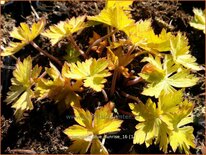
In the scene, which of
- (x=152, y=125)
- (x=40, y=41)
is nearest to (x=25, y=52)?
(x=40, y=41)

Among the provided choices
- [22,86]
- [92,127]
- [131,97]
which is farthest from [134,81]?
[22,86]

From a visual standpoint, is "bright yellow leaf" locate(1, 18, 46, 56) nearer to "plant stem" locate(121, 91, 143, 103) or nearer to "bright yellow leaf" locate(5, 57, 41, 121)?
"bright yellow leaf" locate(5, 57, 41, 121)

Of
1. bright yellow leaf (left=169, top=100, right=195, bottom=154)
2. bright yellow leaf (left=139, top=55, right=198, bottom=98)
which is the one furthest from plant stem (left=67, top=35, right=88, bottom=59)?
bright yellow leaf (left=169, top=100, right=195, bottom=154)

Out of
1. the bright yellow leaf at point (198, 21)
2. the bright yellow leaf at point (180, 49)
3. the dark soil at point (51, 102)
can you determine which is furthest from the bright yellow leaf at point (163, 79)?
the bright yellow leaf at point (198, 21)

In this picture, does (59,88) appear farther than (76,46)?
No

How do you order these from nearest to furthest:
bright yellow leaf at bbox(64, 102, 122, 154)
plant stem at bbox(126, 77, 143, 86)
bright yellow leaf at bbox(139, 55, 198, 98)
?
bright yellow leaf at bbox(64, 102, 122, 154), bright yellow leaf at bbox(139, 55, 198, 98), plant stem at bbox(126, 77, 143, 86)

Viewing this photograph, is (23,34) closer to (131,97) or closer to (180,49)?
(131,97)

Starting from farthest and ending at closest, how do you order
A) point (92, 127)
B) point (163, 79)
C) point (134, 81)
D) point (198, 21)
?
1. point (198, 21)
2. point (134, 81)
3. point (163, 79)
4. point (92, 127)

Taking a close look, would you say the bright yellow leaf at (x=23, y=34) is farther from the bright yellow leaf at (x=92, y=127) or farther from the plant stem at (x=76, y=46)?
the bright yellow leaf at (x=92, y=127)

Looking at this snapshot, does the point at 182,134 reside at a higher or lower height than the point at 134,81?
lower
